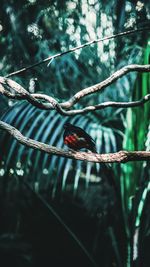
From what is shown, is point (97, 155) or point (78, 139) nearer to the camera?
point (97, 155)

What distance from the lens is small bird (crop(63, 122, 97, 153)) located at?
1.44 meters

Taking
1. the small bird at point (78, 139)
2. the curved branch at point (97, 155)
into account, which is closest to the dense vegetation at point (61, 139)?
the small bird at point (78, 139)

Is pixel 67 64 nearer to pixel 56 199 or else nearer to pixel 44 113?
pixel 44 113

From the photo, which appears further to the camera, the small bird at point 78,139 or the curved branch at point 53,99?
the small bird at point 78,139

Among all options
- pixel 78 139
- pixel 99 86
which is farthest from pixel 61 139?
pixel 99 86

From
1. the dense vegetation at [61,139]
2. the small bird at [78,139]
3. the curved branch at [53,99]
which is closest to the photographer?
the curved branch at [53,99]

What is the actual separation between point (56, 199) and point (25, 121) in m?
1.41

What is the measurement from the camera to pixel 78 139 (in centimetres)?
147

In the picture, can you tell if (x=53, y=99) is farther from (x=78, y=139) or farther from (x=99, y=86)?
(x=78, y=139)

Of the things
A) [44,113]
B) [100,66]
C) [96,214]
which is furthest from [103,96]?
[96,214]

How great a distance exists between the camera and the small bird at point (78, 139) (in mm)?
1435

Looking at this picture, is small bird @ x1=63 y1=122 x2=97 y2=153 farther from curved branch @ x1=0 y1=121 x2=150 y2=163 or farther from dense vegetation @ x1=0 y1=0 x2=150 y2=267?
curved branch @ x1=0 y1=121 x2=150 y2=163

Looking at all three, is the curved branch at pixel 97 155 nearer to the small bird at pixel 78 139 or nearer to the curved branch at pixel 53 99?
the curved branch at pixel 53 99

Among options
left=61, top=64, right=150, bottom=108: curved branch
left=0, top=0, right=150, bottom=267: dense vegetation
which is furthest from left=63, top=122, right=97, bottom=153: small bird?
left=61, top=64, right=150, bottom=108: curved branch
